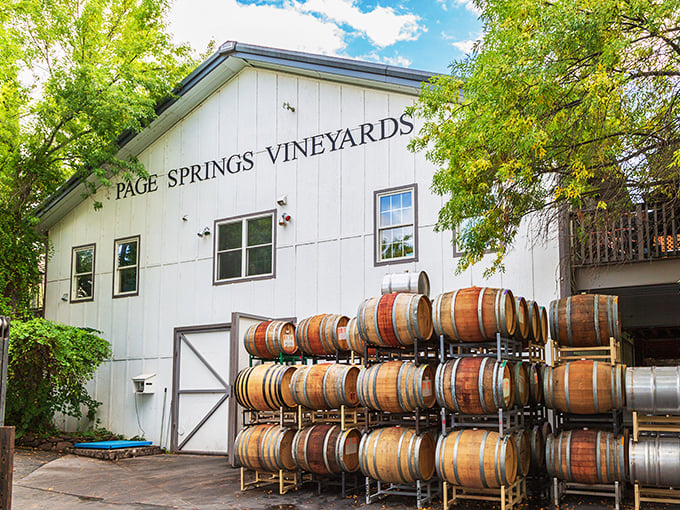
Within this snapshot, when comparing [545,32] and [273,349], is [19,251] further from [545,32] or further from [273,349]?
[545,32]

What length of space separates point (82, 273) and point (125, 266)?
1661 millimetres

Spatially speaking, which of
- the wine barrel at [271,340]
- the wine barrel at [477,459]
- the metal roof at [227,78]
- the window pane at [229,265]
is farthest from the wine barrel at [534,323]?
the window pane at [229,265]

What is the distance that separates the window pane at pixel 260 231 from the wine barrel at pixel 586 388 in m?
7.58

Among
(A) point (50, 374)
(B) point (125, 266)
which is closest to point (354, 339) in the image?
(B) point (125, 266)

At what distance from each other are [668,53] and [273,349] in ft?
23.7

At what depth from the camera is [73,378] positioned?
15.6 m

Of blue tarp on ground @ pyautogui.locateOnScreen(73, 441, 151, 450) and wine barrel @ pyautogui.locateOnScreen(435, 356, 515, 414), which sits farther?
blue tarp on ground @ pyautogui.locateOnScreen(73, 441, 151, 450)

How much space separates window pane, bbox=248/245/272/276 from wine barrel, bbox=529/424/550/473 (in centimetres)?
702

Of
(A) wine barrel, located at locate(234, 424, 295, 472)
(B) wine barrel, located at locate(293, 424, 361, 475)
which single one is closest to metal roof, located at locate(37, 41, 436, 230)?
(B) wine barrel, located at locate(293, 424, 361, 475)

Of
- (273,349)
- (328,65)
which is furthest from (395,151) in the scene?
(273,349)

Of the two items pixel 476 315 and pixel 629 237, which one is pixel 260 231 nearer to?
pixel 476 315

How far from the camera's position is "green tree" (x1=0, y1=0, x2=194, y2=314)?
1584 centimetres

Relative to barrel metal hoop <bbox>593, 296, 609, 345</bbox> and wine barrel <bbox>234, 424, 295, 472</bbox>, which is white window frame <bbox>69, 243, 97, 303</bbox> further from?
barrel metal hoop <bbox>593, 296, 609, 345</bbox>

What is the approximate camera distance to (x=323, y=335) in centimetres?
1058
